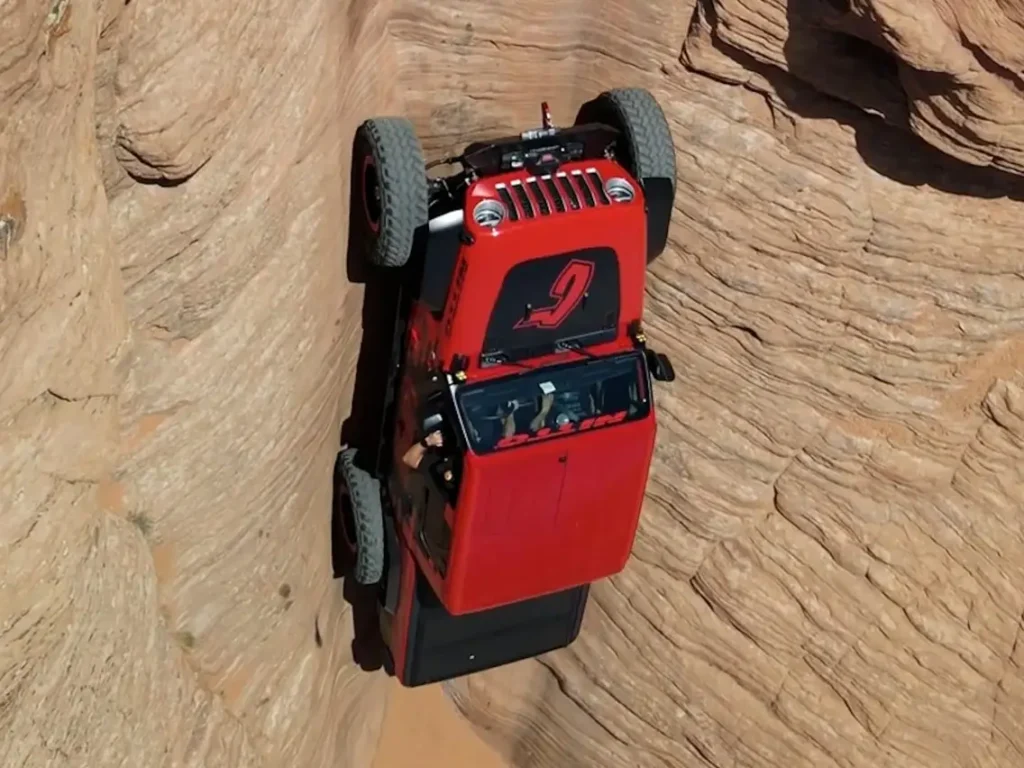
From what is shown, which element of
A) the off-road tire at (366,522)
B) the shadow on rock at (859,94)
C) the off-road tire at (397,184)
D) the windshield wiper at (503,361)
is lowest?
the off-road tire at (366,522)

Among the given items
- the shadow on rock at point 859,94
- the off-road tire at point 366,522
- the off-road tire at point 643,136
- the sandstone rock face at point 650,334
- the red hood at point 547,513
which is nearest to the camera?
the sandstone rock face at point 650,334

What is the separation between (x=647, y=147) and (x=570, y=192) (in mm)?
430

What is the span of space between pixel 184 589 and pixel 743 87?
9.60 ft

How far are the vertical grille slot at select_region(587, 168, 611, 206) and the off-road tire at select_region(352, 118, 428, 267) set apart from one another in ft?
2.12

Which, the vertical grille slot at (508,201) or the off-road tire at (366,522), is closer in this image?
the vertical grille slot at (508,201)

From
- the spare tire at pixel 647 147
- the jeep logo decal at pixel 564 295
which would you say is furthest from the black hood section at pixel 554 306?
the spare tire at pixel 647 147

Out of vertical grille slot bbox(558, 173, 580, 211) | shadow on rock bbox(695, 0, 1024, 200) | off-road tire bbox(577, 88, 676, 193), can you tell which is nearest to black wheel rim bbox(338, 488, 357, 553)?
vertical grille slot bbox(558, 173, 580, 211)

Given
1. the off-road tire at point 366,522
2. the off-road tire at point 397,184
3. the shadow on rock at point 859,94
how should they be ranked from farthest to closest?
the off-road tire at point 366,522, the off-road tire at point 397,184, the shadow on rock at point 859,94

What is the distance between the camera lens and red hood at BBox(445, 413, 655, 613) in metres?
4.46

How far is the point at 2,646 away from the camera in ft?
10.00

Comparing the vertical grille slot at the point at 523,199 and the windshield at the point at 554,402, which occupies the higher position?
the vertical grille slot at the point at 523,199

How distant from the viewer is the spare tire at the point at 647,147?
4594mm

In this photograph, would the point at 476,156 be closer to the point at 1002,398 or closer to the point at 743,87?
the point at 743,87

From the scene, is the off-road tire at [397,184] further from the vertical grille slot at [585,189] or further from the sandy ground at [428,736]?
the sandy ground at [428,736]
